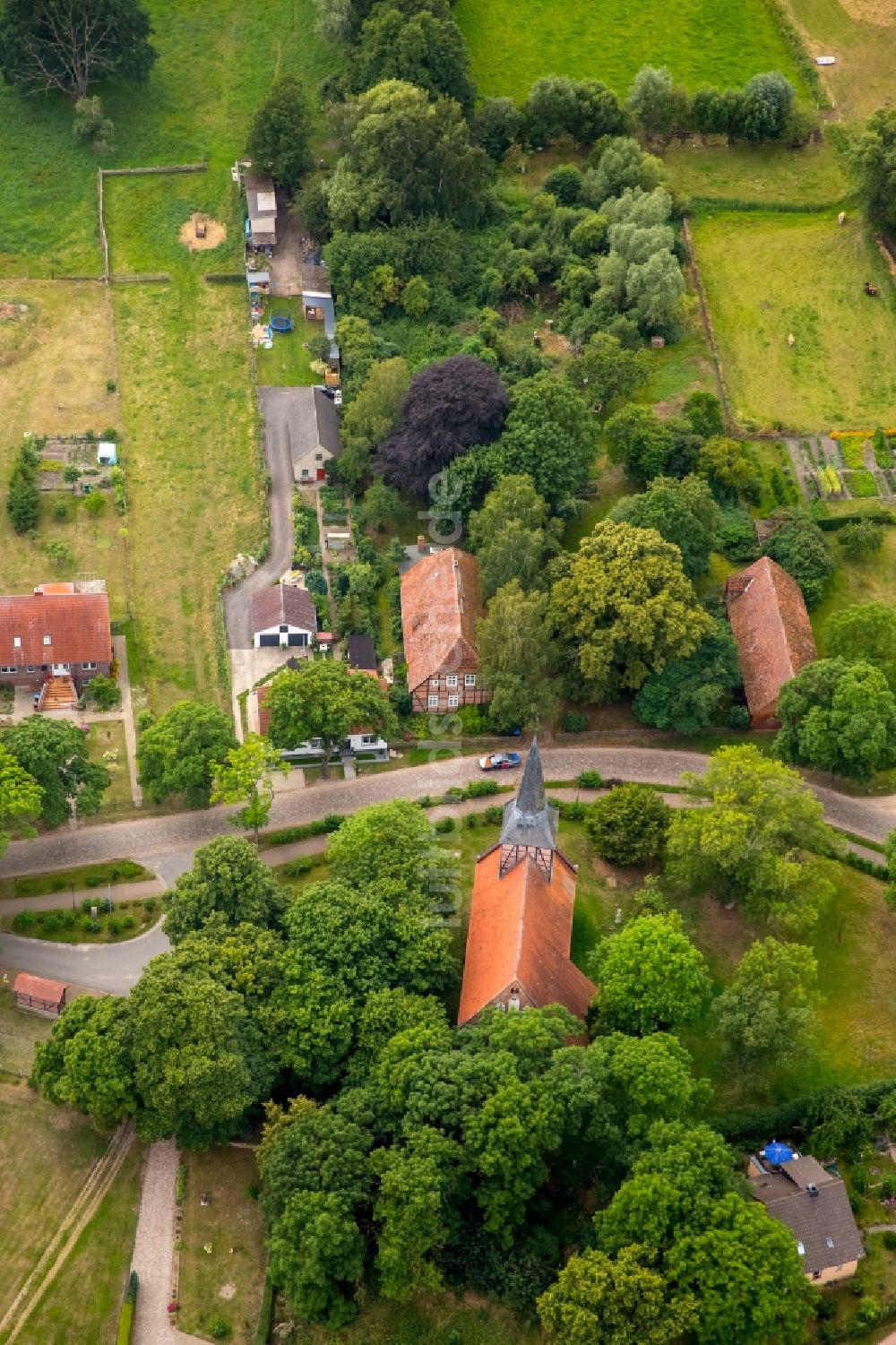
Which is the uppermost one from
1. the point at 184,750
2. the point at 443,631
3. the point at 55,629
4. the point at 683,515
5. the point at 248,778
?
the point at 683,515

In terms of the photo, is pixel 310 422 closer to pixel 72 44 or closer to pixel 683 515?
pixel 683 515

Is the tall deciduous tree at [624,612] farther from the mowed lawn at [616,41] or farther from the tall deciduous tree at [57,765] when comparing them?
the mowed lawn at [616,41]

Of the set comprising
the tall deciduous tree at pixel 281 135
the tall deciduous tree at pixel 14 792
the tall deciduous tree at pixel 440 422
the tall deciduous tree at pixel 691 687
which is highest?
the tall deciduous tree at pixel 281 135

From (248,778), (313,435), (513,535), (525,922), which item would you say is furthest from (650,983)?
(313,435)

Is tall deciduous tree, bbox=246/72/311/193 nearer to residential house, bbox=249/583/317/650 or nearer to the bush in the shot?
residential house, bbox=249/583/317/650

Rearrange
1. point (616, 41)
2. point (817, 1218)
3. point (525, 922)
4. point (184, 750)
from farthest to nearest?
point (616, 41) < point (184, 750) < point (525, 922) < point (817, 1218)

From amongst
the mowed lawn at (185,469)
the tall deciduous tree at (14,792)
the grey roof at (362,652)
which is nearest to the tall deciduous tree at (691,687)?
the grey roof at (362,652)

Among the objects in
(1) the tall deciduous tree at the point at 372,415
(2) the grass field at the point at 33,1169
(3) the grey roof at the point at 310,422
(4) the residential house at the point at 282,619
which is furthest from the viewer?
(3) the grey roof at the point at 310,422

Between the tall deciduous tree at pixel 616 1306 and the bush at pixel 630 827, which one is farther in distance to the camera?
the bush at pixel 630 827
